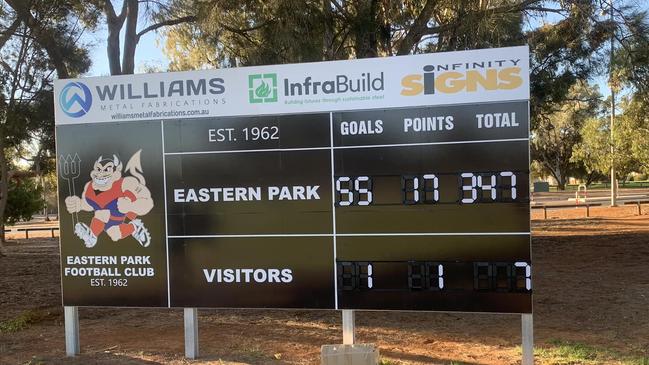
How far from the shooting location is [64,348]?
25.0 ft

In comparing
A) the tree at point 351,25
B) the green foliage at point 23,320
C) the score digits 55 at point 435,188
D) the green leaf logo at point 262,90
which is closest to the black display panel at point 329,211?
the score digits 55 at point 435,188

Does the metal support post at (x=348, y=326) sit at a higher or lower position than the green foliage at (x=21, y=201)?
lower

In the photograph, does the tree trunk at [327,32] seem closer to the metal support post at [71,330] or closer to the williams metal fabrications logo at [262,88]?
the williams metal fabrications logo at [262,88]

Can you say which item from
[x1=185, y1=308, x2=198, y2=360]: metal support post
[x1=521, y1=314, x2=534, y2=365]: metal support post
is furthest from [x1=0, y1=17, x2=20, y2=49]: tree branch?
[x1=521, y1=314, x2=534, y2=365]: metal support post

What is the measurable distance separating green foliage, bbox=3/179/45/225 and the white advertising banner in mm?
19651

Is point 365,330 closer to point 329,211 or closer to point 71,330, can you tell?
point 329,211

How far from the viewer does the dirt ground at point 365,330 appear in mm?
7004

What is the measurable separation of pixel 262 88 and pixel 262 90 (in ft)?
0.07

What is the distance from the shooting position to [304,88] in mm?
6301

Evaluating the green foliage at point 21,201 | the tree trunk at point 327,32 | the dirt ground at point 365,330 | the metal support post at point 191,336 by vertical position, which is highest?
the tree trunk at point 327,32

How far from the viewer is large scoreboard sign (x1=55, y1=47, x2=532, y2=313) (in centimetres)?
591

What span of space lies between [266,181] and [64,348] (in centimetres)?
352

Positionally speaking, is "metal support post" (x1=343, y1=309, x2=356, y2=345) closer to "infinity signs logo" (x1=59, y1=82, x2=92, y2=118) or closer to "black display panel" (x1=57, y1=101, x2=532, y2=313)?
"black display panel" (x1=57, y1=101, x2=532, y2=313)

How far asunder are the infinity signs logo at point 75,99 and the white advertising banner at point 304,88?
11 millimetres
